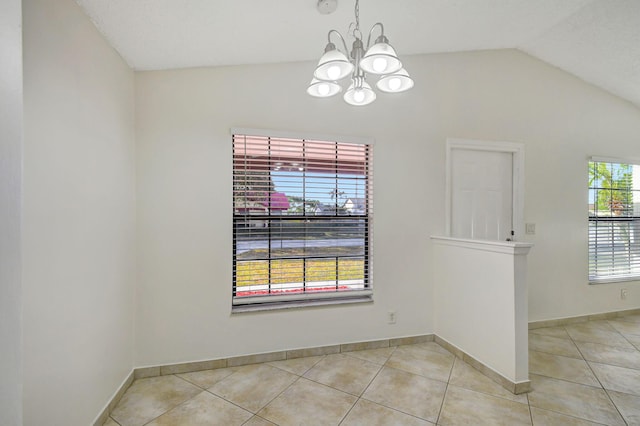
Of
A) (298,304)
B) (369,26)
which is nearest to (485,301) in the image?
(298,304)

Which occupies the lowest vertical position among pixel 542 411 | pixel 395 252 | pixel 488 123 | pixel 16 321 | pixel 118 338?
pixel 542 411

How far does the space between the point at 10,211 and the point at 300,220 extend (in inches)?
84.8

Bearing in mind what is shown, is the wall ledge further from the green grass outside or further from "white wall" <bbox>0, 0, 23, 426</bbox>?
"white wall" <bbox>0, 0, 23, 426</bbox>

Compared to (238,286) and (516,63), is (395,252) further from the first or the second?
Answer: (516,63)

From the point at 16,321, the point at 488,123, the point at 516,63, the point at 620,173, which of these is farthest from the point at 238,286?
the point at 620,173

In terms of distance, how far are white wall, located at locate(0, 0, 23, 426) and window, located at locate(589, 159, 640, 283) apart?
196 inches

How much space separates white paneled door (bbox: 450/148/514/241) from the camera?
309 cm

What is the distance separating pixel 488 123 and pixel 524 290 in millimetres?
1903

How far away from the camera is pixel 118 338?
2039 mm

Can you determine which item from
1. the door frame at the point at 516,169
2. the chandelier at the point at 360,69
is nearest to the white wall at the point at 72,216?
the chandelier at the point at 360,69

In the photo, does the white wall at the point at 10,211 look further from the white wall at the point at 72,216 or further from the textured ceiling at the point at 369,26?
the textured ceiling at the point at 369,26

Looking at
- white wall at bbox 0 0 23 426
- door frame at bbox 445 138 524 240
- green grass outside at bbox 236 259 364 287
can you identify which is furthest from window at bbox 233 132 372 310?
white wall at bbox 0 0 23 426

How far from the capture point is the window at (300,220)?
2.55 meters

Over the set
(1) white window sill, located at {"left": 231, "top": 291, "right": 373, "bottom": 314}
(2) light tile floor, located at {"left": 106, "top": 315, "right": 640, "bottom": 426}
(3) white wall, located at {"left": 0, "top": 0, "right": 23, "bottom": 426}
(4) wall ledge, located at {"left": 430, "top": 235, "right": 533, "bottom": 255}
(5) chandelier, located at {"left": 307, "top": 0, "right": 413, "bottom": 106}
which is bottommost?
(2) light tile floor, located at {"left": 106, "top": 315, "right": 640, "bottom": 426}
